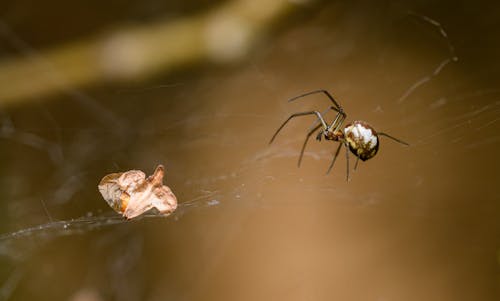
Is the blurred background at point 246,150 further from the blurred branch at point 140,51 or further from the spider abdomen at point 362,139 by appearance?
the spider abdomen at point 362,139

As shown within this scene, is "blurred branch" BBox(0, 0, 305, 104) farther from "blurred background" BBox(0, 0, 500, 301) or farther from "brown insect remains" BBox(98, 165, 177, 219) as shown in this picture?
"brown insect remains" BBox(98, 165, 177, 219)

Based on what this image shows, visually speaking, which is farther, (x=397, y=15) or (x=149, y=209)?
(x=397, y=15)

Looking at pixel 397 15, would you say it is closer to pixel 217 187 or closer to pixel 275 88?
pixel 275 88

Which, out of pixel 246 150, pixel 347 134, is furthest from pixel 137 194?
pixel 347 134

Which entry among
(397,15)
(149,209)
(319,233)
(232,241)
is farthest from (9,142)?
(397,15)

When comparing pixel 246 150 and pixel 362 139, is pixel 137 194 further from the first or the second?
pixel 362 139

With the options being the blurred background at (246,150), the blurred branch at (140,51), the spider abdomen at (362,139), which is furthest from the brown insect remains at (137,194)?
the spider abdomen at (362,139)

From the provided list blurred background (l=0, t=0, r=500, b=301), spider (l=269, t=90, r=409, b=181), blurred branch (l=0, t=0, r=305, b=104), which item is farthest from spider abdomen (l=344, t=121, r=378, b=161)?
blurred branch (l=0, t=0, r=305, b=104)
